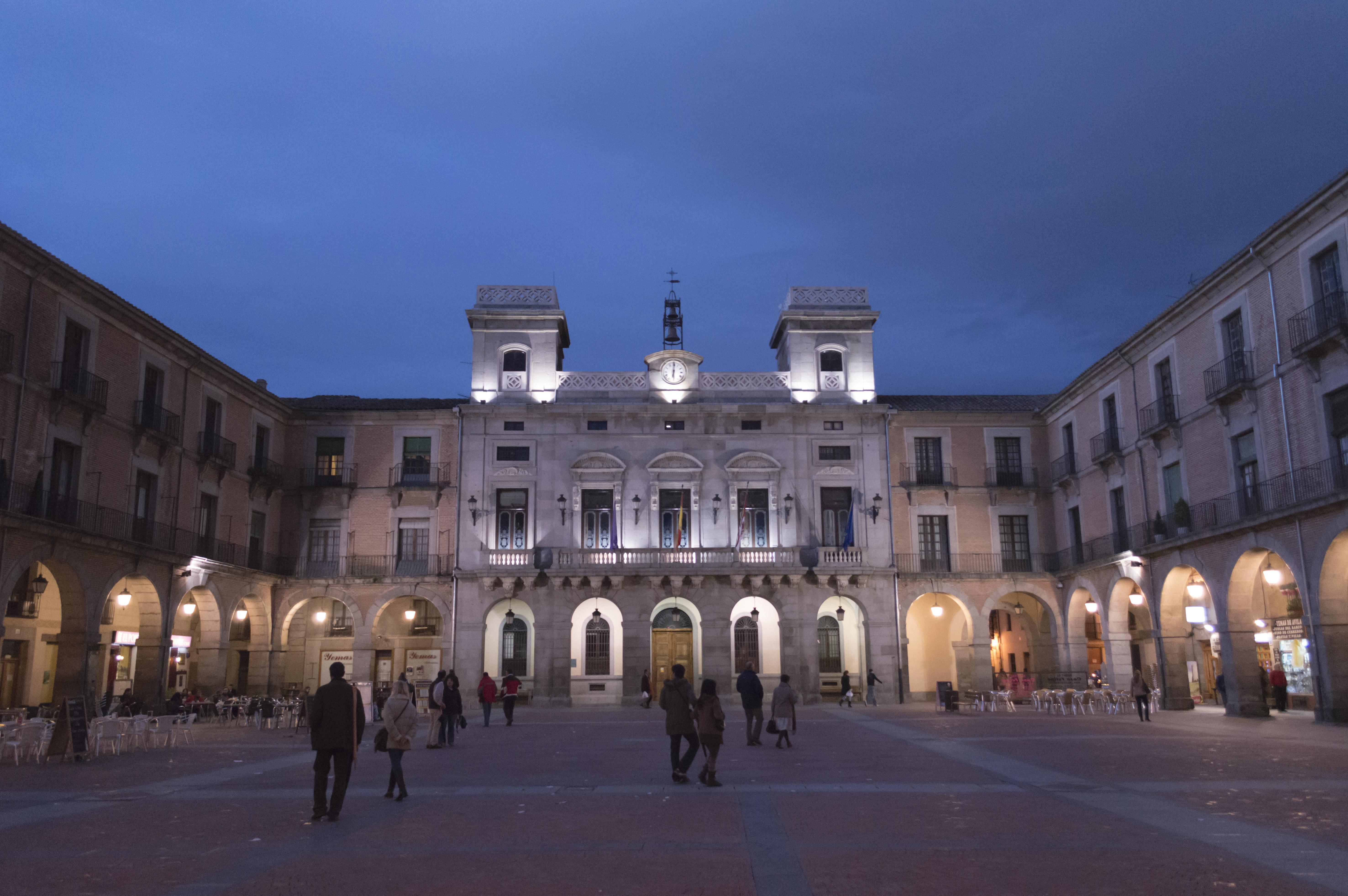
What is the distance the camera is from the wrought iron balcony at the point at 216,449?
31891 mm

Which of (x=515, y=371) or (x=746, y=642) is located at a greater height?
(x=515, y=371)

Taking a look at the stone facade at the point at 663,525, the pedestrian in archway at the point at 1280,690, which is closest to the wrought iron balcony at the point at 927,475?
the stone facade at the point at 663,525

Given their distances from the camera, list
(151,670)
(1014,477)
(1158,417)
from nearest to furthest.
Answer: (151,670)
(1158,417)
(1014,477)

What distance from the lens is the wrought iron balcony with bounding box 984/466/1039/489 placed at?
127ft

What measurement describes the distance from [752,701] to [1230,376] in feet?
53.6

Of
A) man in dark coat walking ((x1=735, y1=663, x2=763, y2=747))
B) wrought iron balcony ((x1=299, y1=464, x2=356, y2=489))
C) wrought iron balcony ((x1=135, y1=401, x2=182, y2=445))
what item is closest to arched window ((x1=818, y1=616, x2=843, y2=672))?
wrought iron balcony ((x1=299, y1=464, x2=356, y2=489))

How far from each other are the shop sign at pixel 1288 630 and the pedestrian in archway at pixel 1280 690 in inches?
36.2

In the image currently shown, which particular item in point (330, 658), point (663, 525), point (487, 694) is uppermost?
point (663, 525)

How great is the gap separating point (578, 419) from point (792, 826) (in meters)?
28.8

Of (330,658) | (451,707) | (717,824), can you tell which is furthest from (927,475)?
(717,824)

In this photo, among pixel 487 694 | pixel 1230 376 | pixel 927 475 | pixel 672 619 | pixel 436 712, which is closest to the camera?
pixel 436 712

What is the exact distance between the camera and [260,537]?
3638cm

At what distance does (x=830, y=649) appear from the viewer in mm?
38219

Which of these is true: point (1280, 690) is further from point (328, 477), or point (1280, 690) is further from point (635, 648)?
point (328, 477)
